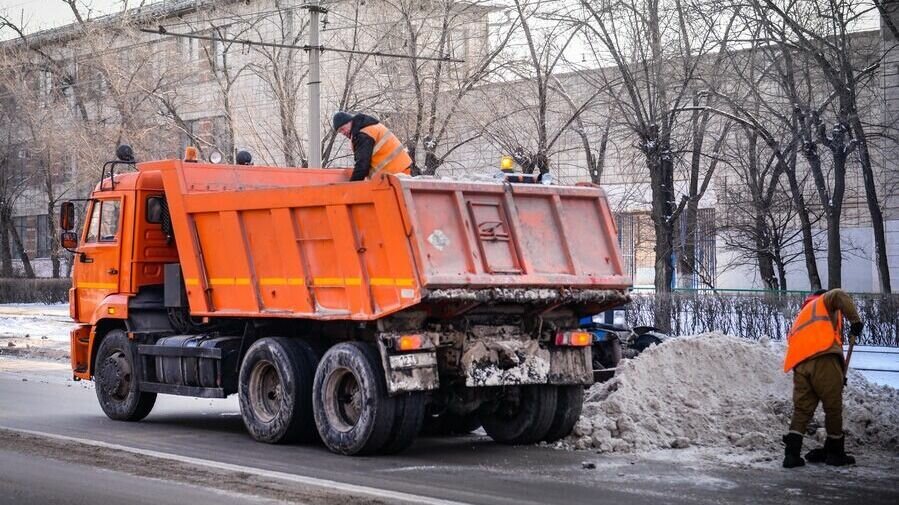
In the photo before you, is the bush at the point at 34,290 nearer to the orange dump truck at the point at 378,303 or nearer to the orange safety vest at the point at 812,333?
the orange dump truck at the point at 378,303

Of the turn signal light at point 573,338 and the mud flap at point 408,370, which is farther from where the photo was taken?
the turn signal light at point 573,338

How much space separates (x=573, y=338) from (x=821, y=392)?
2.22 m

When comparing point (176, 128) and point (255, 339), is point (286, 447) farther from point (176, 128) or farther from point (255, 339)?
point (176, 128)

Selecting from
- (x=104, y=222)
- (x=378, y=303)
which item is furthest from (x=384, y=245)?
(x=104, y=222)

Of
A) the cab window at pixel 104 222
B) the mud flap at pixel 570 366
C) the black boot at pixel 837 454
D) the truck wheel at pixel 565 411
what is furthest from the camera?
the cab window at pixel 104 222

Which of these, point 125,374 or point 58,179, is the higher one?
point 58,179

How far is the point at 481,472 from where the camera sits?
33.0 feet

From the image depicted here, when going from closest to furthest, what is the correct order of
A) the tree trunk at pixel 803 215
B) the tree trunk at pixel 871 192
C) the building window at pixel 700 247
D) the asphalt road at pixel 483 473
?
1. the asphalt road at pixel 483 473
2. the tree trunk at pixel 871 192
3. the tree trunk at pixel 803 215
4. the building window at pixel 700 247

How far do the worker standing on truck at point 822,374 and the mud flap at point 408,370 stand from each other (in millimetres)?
2989

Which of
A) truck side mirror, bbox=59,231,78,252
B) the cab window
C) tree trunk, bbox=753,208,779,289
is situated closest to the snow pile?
the cab window

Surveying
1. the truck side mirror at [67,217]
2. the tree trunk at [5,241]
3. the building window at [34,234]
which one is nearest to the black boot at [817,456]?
the truck side mirror at [67,217]

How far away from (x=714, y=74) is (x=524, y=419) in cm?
1593

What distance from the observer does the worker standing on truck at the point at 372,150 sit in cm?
1159

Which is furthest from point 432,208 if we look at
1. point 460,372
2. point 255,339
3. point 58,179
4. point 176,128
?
point 58,179
